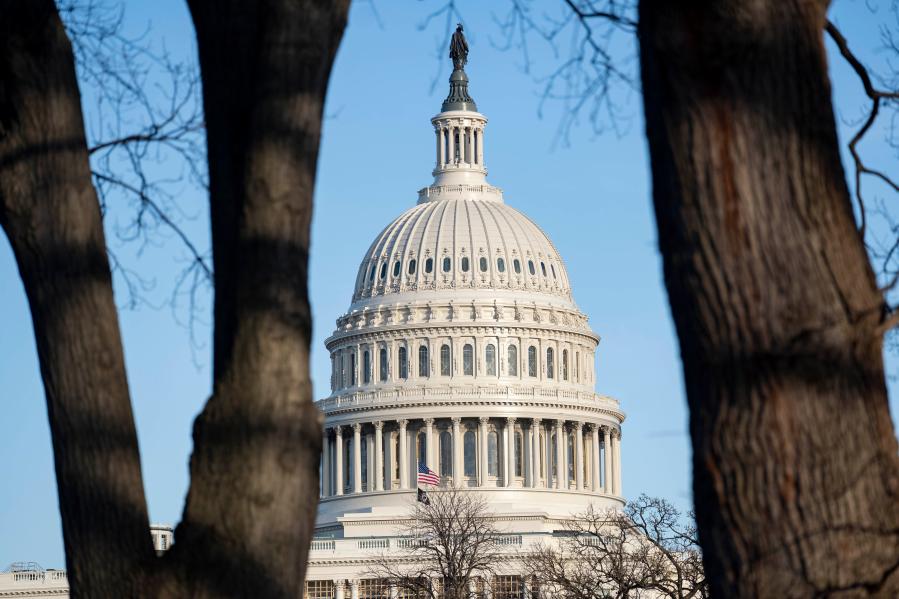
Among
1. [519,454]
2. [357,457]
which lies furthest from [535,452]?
[357,457]

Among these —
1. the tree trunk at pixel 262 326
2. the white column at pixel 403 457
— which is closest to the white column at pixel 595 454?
the white column at pixel 403 457

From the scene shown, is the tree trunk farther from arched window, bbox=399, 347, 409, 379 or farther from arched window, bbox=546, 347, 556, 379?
arched window, bbox=546, 347, 556, 379

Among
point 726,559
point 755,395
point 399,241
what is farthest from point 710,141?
point 399,241

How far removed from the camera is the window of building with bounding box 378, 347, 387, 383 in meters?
169

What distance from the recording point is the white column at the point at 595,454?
166m

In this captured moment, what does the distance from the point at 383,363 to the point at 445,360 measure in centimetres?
521

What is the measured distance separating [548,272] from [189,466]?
166 meters

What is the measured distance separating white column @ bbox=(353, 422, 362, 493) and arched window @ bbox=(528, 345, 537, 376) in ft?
48.7

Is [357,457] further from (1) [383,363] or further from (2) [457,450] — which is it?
(1) [383,363]

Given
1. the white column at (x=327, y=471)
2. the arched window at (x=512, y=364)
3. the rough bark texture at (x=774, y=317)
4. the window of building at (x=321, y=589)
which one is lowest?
the rough bark texture at (x=774, y=317)

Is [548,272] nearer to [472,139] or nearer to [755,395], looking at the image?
[472,139]

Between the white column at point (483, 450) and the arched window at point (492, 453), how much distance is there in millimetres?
923

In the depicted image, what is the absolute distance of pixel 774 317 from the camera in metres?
9.27

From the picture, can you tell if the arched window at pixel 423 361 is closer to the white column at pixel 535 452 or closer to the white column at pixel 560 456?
the white column at pixel 535 452
